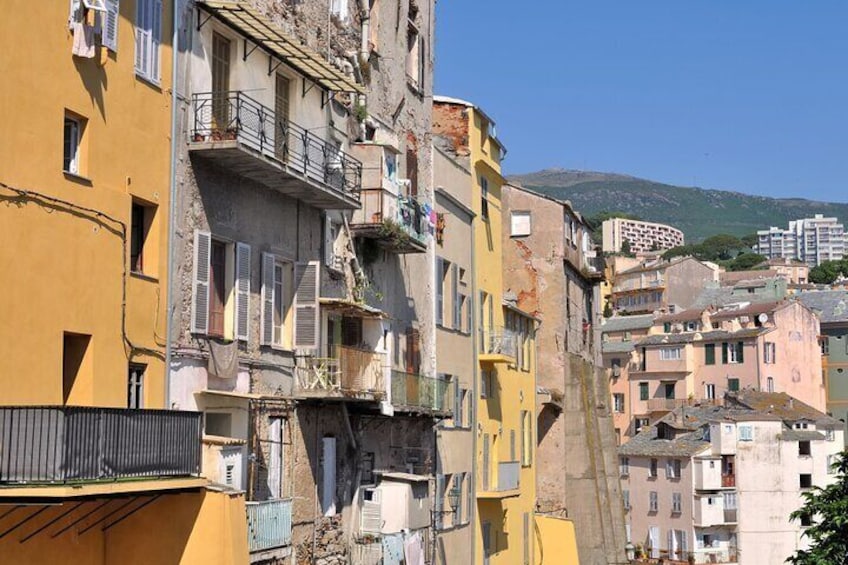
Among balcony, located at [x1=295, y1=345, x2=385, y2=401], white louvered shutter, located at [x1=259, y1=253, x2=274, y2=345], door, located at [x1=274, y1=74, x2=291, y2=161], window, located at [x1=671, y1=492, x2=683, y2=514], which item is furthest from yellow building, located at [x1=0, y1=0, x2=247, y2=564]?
window, located at [x1=671, y1=492, x2=683, y2=514]

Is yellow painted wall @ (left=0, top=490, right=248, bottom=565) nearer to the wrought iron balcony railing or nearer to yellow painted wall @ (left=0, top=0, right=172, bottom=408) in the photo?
yellow painted wall @ (left=0, top=0, right=172, bottom=408)

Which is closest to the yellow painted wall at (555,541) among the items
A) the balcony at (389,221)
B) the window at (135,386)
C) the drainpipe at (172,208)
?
the balcony at (389,221)

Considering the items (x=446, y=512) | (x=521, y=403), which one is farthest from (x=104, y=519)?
(x=521, y=403)

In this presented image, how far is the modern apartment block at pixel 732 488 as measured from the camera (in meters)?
88.6

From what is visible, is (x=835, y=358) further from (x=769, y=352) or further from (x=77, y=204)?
(x=77, y=204)

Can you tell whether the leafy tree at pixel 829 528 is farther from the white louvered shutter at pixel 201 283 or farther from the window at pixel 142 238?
the window at pixel 142 238

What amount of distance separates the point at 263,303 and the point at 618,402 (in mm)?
93380

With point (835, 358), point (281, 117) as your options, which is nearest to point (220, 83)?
point (281, 117)

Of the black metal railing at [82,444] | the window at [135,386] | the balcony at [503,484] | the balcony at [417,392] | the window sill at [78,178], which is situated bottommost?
the balcony at [503,484]

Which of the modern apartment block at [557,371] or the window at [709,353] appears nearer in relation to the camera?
the modern apartment block at [557,371]

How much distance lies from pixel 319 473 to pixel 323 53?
9.51 meters

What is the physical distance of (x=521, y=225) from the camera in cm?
6025

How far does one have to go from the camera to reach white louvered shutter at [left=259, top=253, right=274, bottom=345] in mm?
27783

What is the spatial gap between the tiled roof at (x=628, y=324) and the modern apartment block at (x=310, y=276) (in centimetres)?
9666
